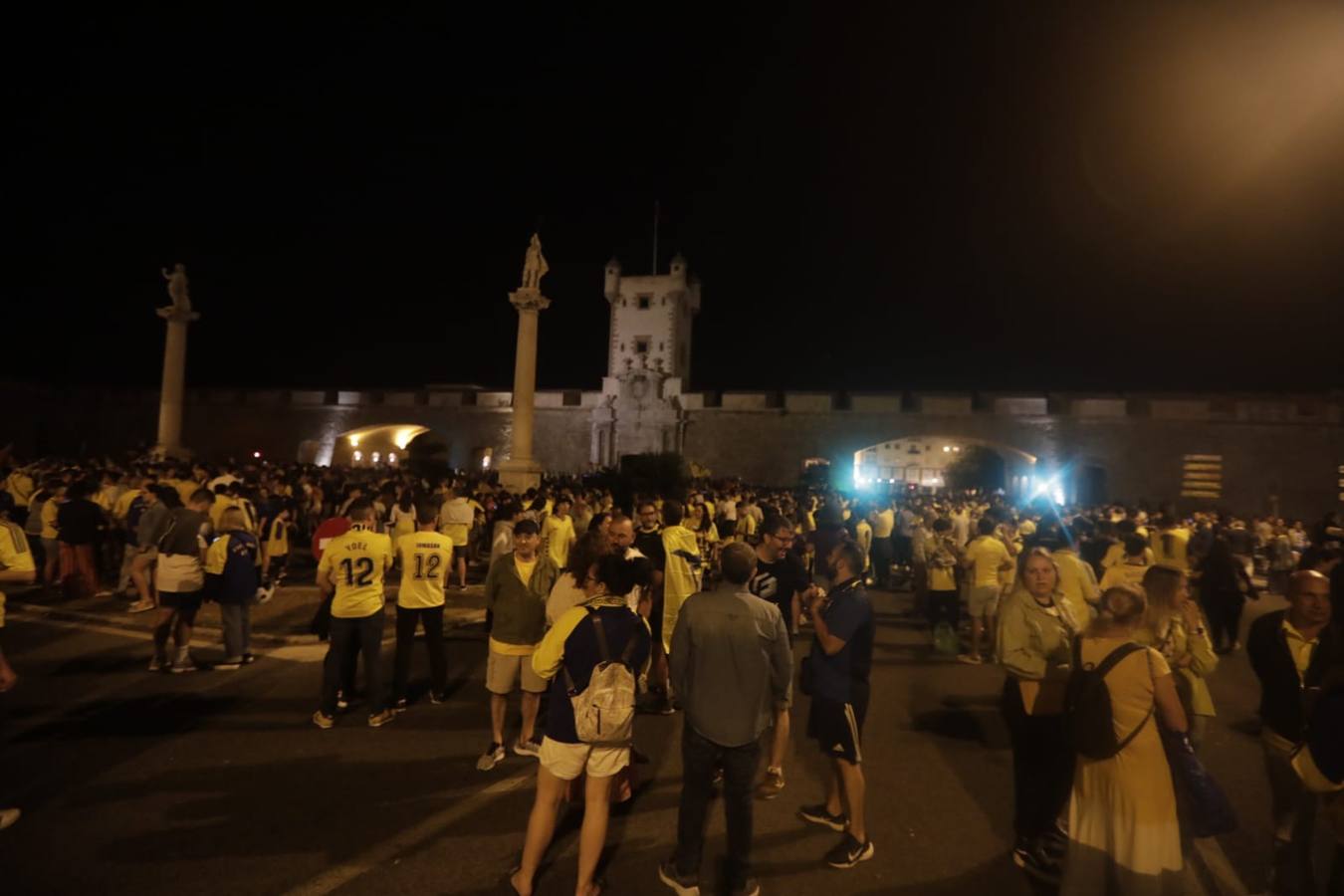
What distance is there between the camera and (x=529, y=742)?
185 inches

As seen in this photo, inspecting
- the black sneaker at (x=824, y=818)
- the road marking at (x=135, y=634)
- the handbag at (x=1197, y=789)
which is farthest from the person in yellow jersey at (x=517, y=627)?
the handbag at (x=1197, y=789)

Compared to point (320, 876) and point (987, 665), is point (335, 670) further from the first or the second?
point (987, 665)

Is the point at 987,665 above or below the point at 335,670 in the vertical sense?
below

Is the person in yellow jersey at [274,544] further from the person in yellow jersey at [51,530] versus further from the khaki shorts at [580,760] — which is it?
the khaki shorts at [580,760]

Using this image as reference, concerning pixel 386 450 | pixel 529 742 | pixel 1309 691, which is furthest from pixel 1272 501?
pixel 386 450

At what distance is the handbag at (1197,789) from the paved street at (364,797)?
103 centimetres

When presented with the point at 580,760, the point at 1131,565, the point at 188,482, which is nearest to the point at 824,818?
the point at 580,760

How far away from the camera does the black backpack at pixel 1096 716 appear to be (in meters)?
2.63

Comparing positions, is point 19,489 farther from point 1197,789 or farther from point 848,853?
point 1197,789

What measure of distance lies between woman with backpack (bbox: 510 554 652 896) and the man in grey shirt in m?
0.30

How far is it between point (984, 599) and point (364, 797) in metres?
6.31

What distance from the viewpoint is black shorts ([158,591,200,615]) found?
5898 millimetres

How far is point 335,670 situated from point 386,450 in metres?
39.4

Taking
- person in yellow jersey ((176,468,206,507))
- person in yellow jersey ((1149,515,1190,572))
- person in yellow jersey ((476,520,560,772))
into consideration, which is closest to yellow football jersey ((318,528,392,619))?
person in yellow jersey ((476,520,560,772))
